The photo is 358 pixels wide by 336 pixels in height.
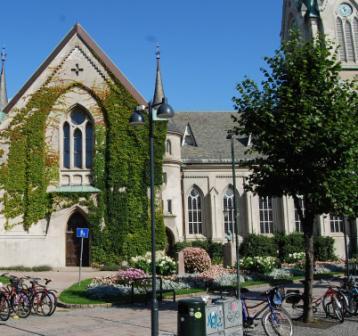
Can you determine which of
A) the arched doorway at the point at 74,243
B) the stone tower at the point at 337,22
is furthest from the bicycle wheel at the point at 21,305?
the stone tower at the point at 337,22

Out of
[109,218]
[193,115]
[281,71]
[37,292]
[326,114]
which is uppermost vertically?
[193,115]

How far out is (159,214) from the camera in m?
30.2

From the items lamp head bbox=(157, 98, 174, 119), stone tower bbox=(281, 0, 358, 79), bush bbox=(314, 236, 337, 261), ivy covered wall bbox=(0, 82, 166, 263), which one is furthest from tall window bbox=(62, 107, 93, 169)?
stone tower bbox=(281, 0, 358, 79)

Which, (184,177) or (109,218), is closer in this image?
(109,218)

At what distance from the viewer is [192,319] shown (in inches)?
379

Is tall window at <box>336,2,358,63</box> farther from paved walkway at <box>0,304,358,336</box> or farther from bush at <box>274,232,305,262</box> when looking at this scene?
paved walkway at <box>0,304,358,336</box>

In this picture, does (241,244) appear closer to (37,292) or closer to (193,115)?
(193,115)

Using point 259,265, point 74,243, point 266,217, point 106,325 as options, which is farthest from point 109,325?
point 266,217

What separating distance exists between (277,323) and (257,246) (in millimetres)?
24427

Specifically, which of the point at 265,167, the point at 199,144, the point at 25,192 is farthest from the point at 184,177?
the point at 265,167

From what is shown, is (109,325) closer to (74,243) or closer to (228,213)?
(74,243)

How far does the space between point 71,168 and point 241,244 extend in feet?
46.7

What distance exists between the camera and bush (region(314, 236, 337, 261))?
3503cm

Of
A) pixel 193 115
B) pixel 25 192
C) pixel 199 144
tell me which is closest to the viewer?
pixel 25 192
